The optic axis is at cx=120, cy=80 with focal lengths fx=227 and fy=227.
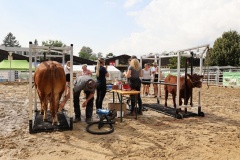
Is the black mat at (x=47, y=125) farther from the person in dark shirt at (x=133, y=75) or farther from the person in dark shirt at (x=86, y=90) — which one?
the person in dark shirt at (x=133, y=75)

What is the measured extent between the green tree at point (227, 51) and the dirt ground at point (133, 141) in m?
26.9

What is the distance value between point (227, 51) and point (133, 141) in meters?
30.2

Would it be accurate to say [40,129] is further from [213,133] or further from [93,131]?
[213,133]

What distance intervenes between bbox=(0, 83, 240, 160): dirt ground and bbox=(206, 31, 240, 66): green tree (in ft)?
88.3

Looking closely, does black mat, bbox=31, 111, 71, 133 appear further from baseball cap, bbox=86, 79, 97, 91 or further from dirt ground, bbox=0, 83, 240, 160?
baseball cap, bbox=86, 79, 97, 91

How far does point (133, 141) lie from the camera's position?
4410mm

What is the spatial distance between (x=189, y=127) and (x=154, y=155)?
6.86 feet

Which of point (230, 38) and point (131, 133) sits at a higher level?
point (230, 38)

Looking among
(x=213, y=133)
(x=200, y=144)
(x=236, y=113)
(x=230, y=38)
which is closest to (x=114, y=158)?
(x=200, y=144)

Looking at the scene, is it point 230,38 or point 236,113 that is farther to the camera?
point 230,38

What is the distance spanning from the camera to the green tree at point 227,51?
99.2 feet

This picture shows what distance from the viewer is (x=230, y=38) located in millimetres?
31859

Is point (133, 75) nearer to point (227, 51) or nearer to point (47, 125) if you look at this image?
point (47, 125)

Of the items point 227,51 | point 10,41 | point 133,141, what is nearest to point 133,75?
point 133,141
